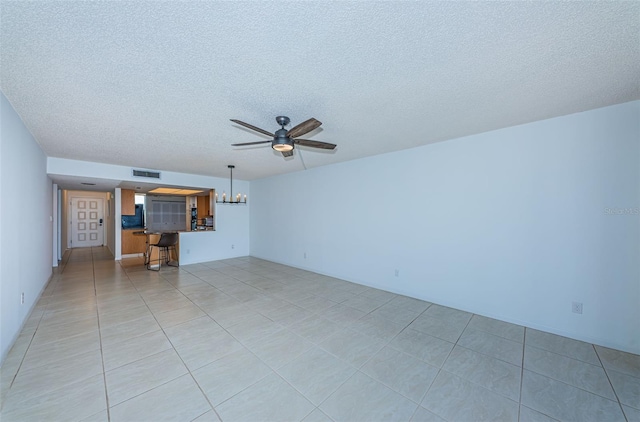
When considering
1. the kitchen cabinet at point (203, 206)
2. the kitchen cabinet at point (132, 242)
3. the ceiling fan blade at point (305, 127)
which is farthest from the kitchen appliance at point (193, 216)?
the ceiling fan blade at point (305, 127)

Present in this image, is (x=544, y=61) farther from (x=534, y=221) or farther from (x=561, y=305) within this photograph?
(x=561, y=305)

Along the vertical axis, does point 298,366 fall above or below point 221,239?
below

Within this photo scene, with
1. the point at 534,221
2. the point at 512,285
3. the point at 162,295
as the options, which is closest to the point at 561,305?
the point at 512,285

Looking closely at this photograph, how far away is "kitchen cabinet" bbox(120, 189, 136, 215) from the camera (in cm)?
720

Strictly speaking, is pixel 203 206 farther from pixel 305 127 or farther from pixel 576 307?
pixel 576 307

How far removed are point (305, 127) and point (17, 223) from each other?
332 cm

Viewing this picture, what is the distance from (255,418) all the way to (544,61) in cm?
327

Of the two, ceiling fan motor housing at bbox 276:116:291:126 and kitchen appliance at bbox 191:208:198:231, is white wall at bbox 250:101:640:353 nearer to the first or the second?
ceiling fan motor housing at bbox 276:116:291:126

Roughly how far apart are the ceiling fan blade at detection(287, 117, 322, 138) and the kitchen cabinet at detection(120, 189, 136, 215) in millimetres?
7298

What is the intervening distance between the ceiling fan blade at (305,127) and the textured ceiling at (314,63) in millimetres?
255

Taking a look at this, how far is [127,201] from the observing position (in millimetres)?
7293

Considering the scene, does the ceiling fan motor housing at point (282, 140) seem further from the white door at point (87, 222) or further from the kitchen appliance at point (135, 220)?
the white door at point (87, 222)

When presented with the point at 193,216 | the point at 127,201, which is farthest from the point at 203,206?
the point at 127,201

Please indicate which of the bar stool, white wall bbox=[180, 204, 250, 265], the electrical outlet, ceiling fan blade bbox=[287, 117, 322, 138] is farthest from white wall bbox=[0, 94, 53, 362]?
the electrical outlet
